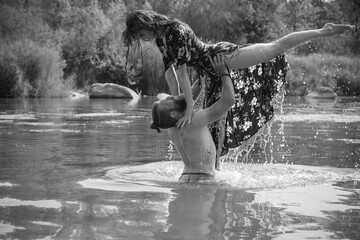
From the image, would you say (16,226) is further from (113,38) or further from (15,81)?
(113,38)

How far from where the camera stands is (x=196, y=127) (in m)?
6.34

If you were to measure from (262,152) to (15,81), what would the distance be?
18.0m

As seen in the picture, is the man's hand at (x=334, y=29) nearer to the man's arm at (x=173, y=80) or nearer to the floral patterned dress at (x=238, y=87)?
the floral patterned dress at (x=238, y=87)

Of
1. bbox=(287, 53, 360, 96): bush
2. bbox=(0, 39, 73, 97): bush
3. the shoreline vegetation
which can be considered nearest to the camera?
bbox=(0, 39, 73, 97): bush

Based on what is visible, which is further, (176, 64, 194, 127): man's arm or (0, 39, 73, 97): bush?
(0, 39, 73, 97): bush

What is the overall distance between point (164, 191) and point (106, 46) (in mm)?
31442

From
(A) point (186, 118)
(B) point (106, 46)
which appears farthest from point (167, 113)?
(B) point (106, 46)

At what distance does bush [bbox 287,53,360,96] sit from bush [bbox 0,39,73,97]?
432 inches

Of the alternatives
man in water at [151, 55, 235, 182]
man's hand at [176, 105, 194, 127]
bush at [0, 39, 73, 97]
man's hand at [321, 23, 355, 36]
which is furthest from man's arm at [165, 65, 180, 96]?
bush at [0, 39, 73, 97]

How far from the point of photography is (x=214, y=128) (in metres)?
7.12

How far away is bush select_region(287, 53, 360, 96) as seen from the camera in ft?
107

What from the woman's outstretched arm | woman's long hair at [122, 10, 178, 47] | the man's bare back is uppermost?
woman's long hair at [122, 10, 178, 47]

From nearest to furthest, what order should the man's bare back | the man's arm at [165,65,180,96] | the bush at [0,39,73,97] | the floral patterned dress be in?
the man's bare back
the floral patterned dress
the man's arm at [165,65,180,96]
the bush at [0,39,73,97]

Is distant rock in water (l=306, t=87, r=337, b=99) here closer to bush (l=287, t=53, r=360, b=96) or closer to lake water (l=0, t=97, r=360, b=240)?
bush (l=287, t=53, r=360, b=96)
